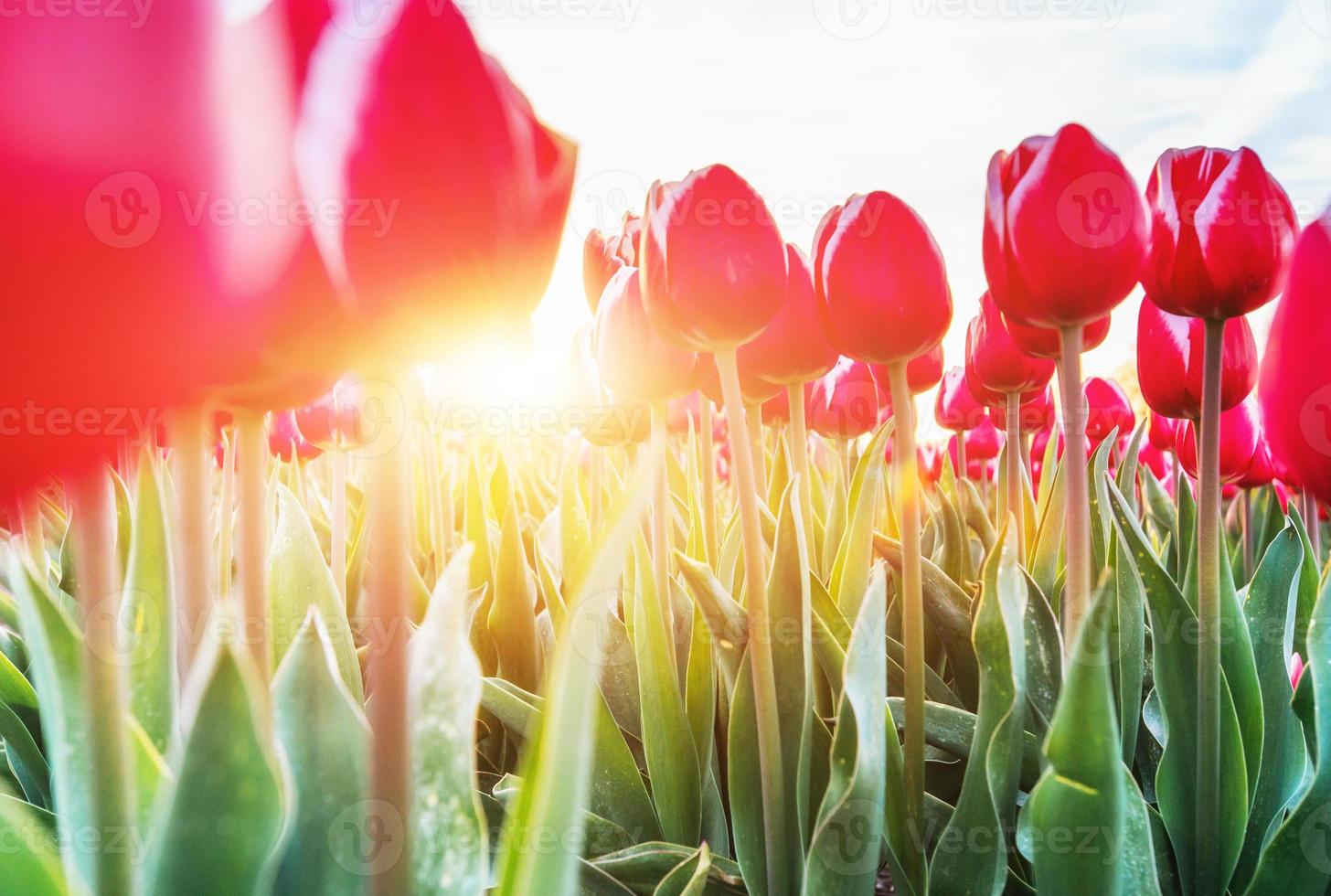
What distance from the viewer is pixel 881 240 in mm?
581

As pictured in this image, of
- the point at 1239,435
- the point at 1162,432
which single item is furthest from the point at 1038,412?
the point at 1239,435

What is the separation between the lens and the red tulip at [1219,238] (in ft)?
1.78

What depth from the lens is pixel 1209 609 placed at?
56 centimetres

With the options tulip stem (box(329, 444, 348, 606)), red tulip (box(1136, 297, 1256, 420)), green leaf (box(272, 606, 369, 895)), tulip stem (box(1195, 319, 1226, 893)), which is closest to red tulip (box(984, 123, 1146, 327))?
tulip stem (box(1195, 319, 1226, 893))

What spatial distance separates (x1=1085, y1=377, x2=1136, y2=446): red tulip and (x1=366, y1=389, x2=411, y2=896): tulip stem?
1.14 metres

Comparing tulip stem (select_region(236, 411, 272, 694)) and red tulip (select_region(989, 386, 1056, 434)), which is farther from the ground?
red tulip (select_region(989, 386, 1056, 434))

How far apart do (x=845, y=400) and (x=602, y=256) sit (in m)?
0.36

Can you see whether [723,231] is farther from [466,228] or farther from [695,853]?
[695,853]

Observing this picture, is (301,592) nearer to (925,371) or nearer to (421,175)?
(421,175)

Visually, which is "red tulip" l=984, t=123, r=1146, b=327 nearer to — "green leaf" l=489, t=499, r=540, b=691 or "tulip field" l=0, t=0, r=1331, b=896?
"tulip field" l=0, t=0, r=1331, b=896

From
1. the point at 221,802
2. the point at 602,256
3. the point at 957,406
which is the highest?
the point at 602,256

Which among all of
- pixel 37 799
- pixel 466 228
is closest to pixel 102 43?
pixel 466 228

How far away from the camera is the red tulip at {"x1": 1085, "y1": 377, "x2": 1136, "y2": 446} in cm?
124

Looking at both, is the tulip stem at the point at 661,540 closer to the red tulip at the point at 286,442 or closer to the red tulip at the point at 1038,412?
the red tulip at the point at 1038,412
